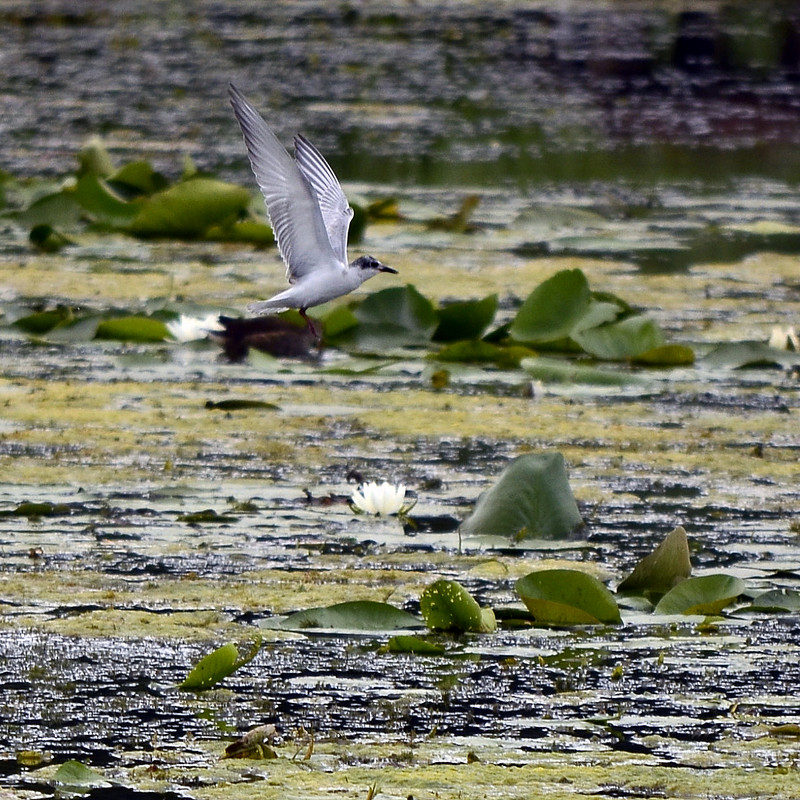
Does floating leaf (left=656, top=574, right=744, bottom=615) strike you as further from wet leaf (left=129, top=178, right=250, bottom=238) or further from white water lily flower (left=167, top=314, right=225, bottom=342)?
wet leaf (left=129, top=178, right=250, bottom=238)

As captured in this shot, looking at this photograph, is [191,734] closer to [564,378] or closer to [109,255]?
[564,378]

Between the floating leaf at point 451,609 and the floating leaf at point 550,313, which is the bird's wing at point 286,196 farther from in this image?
the floating leaf at point 451,609

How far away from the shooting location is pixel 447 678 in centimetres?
337

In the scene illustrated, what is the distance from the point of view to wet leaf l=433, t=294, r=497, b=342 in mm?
6336

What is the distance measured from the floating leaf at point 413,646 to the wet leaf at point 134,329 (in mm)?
3092

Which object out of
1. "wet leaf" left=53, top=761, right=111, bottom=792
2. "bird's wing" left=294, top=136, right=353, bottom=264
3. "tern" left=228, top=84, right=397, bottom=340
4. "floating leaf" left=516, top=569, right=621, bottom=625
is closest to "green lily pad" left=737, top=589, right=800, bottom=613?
"floating leaf" left=516, top=569, right=621, bottom=625

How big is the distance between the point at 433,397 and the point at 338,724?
2744mm

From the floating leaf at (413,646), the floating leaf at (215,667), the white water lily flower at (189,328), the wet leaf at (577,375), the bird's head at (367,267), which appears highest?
the bird's head at (367,267)

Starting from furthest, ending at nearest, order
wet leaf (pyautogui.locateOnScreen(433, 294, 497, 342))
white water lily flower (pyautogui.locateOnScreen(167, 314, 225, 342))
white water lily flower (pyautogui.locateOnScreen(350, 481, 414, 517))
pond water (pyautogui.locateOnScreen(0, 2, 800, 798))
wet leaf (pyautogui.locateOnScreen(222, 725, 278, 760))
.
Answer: white water lily flower (pyautogui.locateOnScreen(167, 314, 225, 342)), wet leaf (pyautogui.locateOnScreen(433, 294, 497, 342)), white water lily flower (pyautogui.locateOnScreen(350, 481, 414, 517)), pond water (pyautogui.locateOnScreen(0, 2, 800, 798)), wet leaf (pyautogui.locateOnScreen(222, 725, 278, 760))

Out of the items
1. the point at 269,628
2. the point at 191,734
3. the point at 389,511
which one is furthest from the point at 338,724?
the point at 389,511

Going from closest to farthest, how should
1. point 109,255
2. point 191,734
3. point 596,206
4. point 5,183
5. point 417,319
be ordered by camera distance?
1. point 191,734
2. point 417,319
3. point 109,255
4. point 5,183
5. point 596,206

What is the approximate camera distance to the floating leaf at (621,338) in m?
6.36

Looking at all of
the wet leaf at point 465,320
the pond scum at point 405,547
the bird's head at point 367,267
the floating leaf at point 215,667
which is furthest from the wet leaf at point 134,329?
the floating leaf at point 215,667

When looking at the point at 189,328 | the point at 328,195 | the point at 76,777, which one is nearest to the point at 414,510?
the point at 328,195
